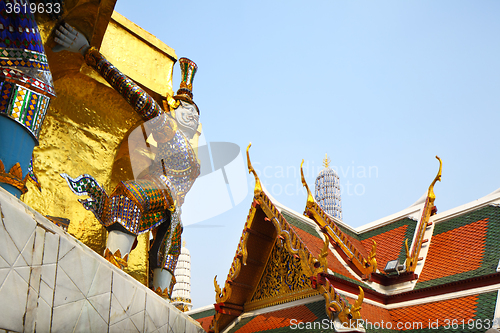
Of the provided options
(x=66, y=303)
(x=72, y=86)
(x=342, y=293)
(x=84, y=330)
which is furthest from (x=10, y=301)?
(x=342, y=293)

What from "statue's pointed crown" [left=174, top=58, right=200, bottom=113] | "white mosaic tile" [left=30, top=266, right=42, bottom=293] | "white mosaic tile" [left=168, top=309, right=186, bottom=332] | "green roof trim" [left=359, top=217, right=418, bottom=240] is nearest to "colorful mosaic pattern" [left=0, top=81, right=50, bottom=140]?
"white mosaic tile" [left=30, top=266, right=42, bottom=293]

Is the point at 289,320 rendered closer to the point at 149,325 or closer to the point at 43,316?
the point at 149,325

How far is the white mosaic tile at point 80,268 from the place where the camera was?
1593mm

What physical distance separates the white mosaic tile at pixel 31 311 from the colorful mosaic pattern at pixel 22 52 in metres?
1.56

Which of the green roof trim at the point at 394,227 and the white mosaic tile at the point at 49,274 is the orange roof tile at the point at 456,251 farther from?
the white mosaic tile at the point at 49,274

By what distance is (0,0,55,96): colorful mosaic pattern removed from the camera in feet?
8.11

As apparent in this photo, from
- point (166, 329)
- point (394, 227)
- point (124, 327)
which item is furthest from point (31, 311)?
point (394, 227)

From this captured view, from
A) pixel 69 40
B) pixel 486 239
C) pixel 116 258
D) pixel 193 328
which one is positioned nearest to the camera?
pixel 193 328

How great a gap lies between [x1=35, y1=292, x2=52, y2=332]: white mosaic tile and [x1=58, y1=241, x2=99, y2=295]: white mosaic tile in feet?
0.49

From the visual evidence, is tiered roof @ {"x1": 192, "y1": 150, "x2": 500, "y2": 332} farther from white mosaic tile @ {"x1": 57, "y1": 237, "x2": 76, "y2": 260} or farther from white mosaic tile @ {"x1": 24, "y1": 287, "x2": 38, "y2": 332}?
white mosaic tile @ {"x1": 24, "y1": 287, "x2": 38, "y2": 332}

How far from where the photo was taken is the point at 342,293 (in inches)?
192

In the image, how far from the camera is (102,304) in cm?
173

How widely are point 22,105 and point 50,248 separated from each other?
128 centimetres

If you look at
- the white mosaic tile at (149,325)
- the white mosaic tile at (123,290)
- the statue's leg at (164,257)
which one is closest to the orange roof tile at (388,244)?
the statue's leg at (164,257)
